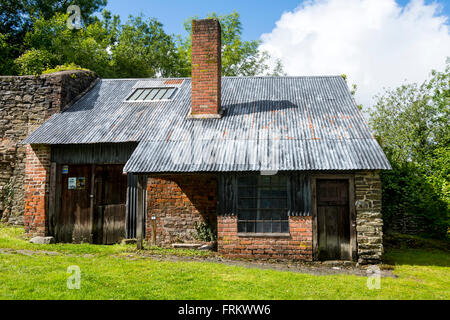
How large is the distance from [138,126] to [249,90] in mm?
4686

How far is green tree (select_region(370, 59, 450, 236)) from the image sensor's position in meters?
12.3

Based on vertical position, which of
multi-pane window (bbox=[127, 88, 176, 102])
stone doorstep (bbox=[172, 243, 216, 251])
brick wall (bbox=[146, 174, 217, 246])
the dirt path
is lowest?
the dirt path

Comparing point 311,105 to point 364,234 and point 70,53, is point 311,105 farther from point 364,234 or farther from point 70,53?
point 70,53

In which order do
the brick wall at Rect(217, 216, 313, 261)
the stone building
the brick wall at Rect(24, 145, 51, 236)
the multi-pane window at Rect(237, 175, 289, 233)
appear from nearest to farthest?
the brick wall at Rect(217, 216, 313, 261) → the stone building → the multi-pane window at Rect(237, 175, 289, 233) → the brick wall at Rect(24, 145, 51, 236)

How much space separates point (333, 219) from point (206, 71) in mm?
6311

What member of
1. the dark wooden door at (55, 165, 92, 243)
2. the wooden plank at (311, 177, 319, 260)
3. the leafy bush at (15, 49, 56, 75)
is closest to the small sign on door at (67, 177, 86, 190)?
the dark wooden door at (55, 165, 92, 243)

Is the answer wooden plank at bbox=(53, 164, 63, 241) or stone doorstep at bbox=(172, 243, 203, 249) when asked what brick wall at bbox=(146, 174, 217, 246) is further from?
wooden plank at bbox=(53, 164, 63, 241)

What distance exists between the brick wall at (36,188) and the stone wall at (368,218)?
9448 millimetres

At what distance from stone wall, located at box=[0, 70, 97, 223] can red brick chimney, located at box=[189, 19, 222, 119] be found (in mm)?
4998

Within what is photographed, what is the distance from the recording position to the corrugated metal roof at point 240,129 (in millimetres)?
9040

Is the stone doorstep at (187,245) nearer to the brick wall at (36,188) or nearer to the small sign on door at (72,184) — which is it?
the small sign on door at (72,184)

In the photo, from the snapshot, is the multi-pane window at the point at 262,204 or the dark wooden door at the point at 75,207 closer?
Answer: the multi-pane window at the point at 262,204

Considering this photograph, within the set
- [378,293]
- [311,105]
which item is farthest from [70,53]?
[378,293]

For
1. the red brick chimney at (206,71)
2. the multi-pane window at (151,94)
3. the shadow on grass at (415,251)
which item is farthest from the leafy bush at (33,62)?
the shadow on grass at (415,251)
